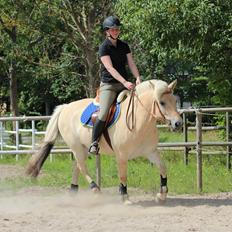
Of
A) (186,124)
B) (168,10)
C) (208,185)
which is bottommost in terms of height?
(208,185)

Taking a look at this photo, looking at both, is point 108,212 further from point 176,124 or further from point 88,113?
point 88,113

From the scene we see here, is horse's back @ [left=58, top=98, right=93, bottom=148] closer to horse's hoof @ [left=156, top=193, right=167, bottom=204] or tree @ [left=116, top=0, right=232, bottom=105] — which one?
horse's hoof @ [left=156, top=193, right=167, bottom=204]

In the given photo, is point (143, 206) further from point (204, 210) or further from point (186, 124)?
point (186, 124)

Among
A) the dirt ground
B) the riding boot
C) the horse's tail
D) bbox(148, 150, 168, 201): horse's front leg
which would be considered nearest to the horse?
bbox(148, 150, 168, 201): horse's front leg

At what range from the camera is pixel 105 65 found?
7.95m

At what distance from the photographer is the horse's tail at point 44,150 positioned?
353 inches

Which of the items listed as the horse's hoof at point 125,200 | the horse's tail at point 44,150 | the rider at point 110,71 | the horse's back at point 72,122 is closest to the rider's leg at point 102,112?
the rider at point 110,71

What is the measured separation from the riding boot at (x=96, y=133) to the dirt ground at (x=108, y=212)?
2.63 ft

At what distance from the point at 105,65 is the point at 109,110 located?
64 cm

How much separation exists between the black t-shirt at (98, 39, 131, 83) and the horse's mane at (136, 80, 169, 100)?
16.6 inches

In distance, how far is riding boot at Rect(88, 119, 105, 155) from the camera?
314 inches

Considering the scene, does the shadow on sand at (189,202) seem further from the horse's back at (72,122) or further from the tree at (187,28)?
the tree at (187,28)

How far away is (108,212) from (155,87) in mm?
1786

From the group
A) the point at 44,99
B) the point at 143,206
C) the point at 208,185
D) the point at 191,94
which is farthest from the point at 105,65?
the point at 44,99
